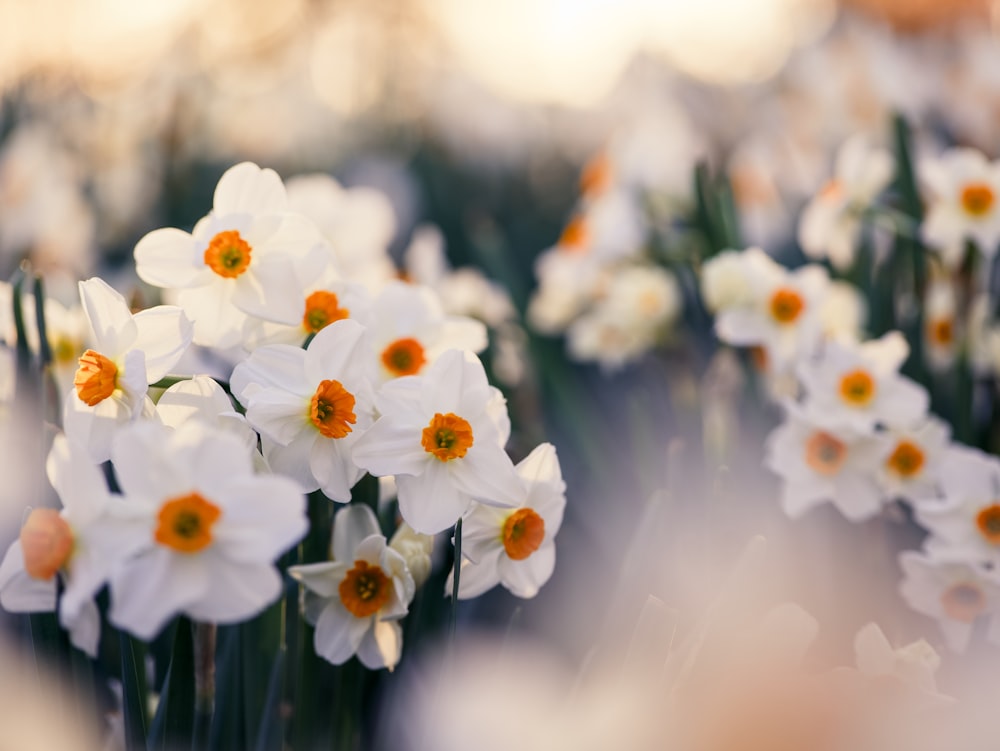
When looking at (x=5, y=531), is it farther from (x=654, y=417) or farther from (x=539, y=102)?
(x=539, y=102)

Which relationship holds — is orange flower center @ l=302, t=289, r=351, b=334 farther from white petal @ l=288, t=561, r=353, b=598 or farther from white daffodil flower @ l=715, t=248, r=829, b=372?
white daffodil flower @ l=715, t=248, r=829, b=372

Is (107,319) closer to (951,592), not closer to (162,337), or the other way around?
(162,337)

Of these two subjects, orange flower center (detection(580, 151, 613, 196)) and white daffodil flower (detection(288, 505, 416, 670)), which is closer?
white daffodil flower (detection(288, 505, 416, 670))

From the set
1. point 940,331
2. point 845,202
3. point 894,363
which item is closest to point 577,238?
point 845,202

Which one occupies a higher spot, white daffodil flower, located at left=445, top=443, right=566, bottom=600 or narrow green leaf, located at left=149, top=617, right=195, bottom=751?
white daffodil flower, located at left=445, top=443, right=566, bottom=600

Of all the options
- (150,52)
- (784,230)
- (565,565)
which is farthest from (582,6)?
(565,565)

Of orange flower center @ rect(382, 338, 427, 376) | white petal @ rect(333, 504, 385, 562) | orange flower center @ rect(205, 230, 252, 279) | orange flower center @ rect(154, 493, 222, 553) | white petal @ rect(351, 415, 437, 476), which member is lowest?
white petal @ rect(333, 504, 385, 562)

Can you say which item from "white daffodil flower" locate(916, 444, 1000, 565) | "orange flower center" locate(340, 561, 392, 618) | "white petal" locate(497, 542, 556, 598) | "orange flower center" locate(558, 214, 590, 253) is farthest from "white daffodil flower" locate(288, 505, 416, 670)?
"orange flower center" locate(558, 214, 590, 253)

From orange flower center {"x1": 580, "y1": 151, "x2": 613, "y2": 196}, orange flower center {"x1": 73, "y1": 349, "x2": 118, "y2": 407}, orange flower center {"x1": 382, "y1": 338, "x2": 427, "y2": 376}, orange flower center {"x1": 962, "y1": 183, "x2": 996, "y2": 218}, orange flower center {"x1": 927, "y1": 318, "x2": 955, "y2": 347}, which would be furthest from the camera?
orange flower center {"x1": 580, "y1": 151, "x2": 613, "y2": 196}
